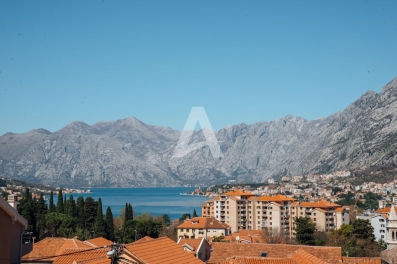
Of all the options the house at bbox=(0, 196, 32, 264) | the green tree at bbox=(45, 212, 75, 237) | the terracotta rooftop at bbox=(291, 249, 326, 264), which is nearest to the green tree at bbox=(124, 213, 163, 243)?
the green tree at bbox=(45, 212, 75, 237)

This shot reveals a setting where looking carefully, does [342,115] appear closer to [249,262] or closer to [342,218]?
[342,218]

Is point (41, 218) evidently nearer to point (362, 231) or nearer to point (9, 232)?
point (362, 231)

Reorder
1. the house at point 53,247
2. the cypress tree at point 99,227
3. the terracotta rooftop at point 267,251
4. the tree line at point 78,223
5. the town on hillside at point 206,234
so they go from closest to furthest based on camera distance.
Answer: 1. the town on hillside at point 206,234
2. the house at point 53,247
3. the terracotta rooftop at point 267,251
4. the tree line at point 78,223
5. the cypress tree at point 99,227

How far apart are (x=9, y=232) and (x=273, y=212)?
5711 centimetres

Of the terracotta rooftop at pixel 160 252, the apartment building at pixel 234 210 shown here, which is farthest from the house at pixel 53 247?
the apartment building at pixel 234 210

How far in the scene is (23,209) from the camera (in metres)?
39.3

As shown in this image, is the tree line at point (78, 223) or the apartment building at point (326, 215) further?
the apartment building at point (326, 215)

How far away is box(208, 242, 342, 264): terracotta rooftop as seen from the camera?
1672cm

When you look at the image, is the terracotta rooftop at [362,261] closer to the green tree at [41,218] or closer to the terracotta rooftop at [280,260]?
the terracotta rooftop at [280,260]

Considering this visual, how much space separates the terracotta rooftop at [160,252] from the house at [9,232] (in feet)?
6.99

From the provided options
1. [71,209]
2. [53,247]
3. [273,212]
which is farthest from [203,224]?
[53,247]

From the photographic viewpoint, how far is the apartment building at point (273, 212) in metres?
57.7

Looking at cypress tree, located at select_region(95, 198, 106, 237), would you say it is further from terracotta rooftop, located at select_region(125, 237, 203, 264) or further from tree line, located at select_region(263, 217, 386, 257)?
terracotta rooftop, located at select_region(125, 237, 203, 264)

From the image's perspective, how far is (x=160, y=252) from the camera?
30.0 feet
